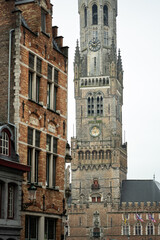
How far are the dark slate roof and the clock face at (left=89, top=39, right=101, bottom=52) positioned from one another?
102ft

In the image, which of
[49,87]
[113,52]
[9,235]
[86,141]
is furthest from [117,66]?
[9,235]

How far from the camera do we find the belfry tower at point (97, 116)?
354ft

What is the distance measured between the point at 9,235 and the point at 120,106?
9901 centimetres

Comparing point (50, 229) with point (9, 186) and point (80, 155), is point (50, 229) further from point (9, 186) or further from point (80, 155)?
point (80, 155)

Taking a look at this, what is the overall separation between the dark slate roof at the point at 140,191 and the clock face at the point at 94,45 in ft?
102

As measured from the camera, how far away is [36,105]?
28.8 meters

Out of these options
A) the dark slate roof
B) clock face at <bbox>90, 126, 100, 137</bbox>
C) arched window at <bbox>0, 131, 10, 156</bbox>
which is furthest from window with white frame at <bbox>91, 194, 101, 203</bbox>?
arched window at <bbox>0, 131, 10, 156</bbox>

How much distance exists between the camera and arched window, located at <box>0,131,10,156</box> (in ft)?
82.0

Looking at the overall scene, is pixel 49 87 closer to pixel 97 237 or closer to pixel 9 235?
pixel 9 235

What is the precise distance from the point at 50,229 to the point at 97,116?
86.0m

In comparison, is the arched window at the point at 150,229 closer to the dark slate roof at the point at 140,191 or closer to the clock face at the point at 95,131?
the dark slate roof at the point at 140,191

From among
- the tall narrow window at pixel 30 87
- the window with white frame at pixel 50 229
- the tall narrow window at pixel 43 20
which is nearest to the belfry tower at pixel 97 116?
the window with white frame at pixel 50 229

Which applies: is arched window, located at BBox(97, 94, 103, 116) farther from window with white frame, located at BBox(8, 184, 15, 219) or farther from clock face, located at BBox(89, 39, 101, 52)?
window with white frame, located at BBox(8, 184, 15, 219)

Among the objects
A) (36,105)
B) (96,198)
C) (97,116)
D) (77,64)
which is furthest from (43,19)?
(77,64)
